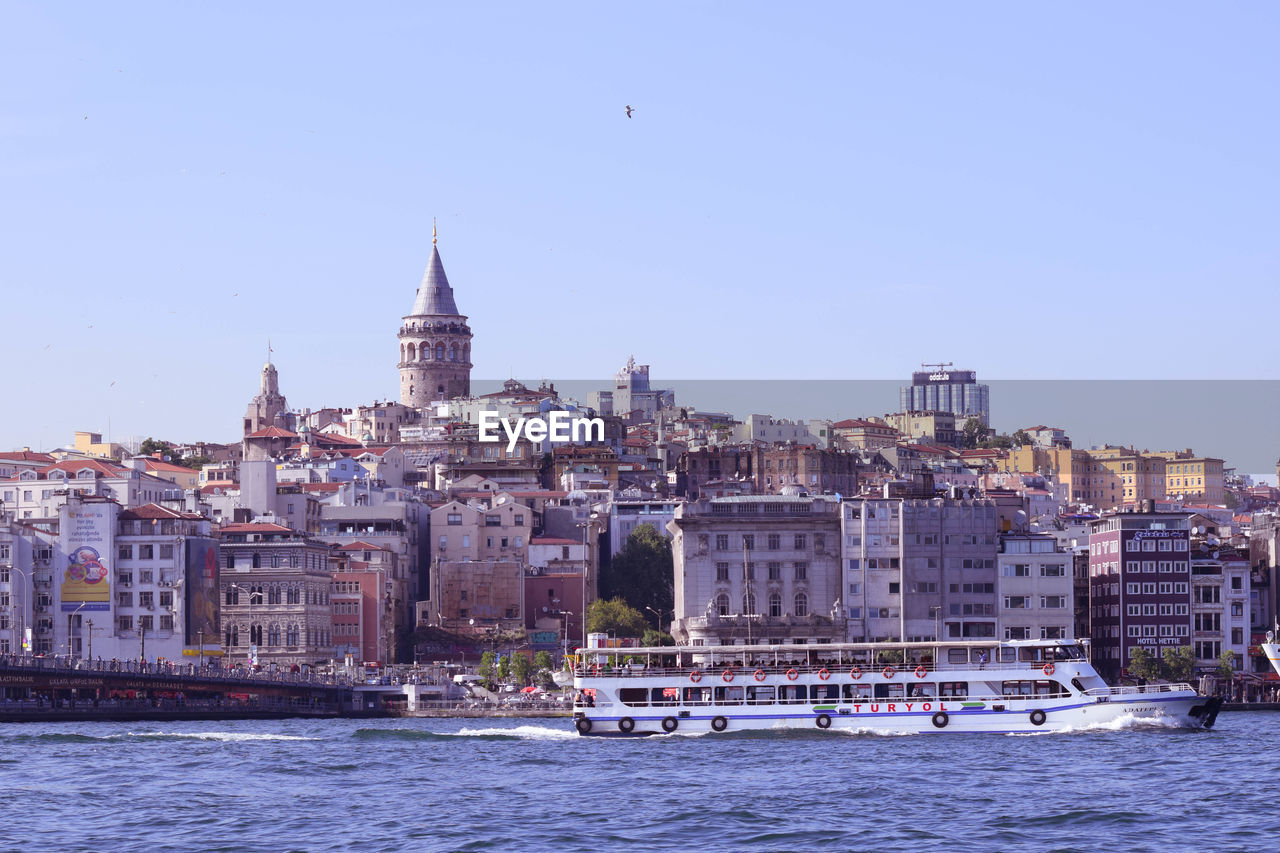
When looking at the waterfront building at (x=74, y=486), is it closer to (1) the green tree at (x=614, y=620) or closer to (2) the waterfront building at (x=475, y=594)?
(2) the waterfront building at (x=475, y=594)

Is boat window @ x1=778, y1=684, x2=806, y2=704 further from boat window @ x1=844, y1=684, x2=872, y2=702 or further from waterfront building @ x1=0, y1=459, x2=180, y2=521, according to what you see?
waterfront building @ x1=0, y1=459, x2=180, y2=521

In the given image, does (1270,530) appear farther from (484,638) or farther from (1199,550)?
(484,638)

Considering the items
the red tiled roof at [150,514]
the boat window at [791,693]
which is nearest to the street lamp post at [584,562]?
the red tiled roof at [150,514]

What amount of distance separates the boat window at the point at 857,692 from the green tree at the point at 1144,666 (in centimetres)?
3477

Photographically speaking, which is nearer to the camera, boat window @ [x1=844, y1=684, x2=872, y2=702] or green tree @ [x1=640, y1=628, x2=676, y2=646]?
boat window @ [x1=844, y1=684, x2=872, y2=702]

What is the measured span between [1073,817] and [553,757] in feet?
71.0

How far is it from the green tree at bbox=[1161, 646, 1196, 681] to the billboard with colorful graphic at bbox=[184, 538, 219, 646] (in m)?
47.4

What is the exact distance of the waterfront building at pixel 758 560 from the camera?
386 feet

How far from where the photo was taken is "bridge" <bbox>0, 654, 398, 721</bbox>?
104m

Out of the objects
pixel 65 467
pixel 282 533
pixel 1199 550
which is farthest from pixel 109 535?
pixel 1199 550

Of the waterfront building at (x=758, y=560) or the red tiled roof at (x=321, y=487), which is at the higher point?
the red tiled roof at (x=321, y=487)

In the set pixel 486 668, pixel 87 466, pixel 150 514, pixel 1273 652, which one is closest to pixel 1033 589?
pixel 1273 652

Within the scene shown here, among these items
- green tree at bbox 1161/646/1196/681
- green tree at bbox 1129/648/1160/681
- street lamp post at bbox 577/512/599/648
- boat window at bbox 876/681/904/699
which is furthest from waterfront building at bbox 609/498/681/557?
boat window at bbox 876/681/904/699

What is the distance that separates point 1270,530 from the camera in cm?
12838
